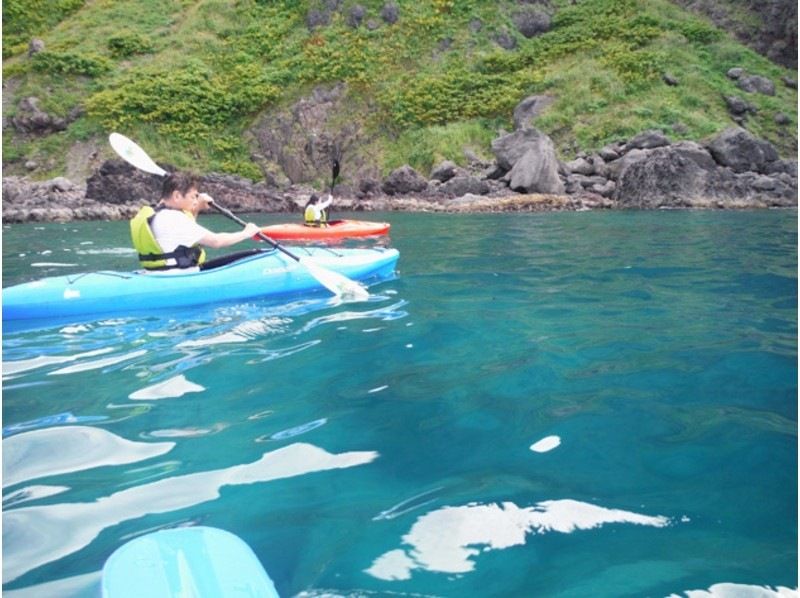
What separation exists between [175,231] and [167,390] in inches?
91.1

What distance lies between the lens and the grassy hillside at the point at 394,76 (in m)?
21.5

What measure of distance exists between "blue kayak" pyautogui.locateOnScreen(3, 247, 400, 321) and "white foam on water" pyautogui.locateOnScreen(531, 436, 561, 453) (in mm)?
3434

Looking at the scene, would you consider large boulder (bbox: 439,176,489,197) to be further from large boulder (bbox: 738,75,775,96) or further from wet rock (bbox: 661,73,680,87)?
large boulder (bbox: 738,75,775,96)

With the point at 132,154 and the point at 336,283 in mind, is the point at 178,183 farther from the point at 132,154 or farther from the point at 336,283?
the point at 132,154

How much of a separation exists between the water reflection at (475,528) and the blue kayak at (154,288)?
372cm

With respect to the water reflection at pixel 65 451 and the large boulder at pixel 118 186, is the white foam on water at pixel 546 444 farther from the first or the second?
the large boulder at pixel 118 186

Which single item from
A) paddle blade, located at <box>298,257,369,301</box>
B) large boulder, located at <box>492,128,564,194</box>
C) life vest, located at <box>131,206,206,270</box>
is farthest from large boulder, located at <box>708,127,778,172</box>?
life vest, located at <box>131,206,206,270</box>

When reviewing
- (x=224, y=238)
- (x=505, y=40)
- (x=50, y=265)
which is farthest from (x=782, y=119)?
(x=50, y=265)

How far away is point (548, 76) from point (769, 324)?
20.2 metres

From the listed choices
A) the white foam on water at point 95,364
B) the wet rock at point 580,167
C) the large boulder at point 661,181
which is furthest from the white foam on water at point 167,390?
the wet rock at point 580,167

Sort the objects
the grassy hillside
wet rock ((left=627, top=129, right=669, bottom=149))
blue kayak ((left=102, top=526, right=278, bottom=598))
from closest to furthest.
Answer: blue kayak ((left=102, top=526, right=278, bottom=598)) < wet rock ((left=627, top=129, right=669, bottom=149)) < the grassy hillside

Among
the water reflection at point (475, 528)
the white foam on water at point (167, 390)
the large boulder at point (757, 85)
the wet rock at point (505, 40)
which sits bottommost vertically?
the water reflection at point (475, 528)

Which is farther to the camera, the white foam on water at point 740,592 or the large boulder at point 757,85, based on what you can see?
the large boulder at point 757,85

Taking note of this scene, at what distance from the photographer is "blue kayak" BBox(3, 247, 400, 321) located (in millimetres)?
4965
